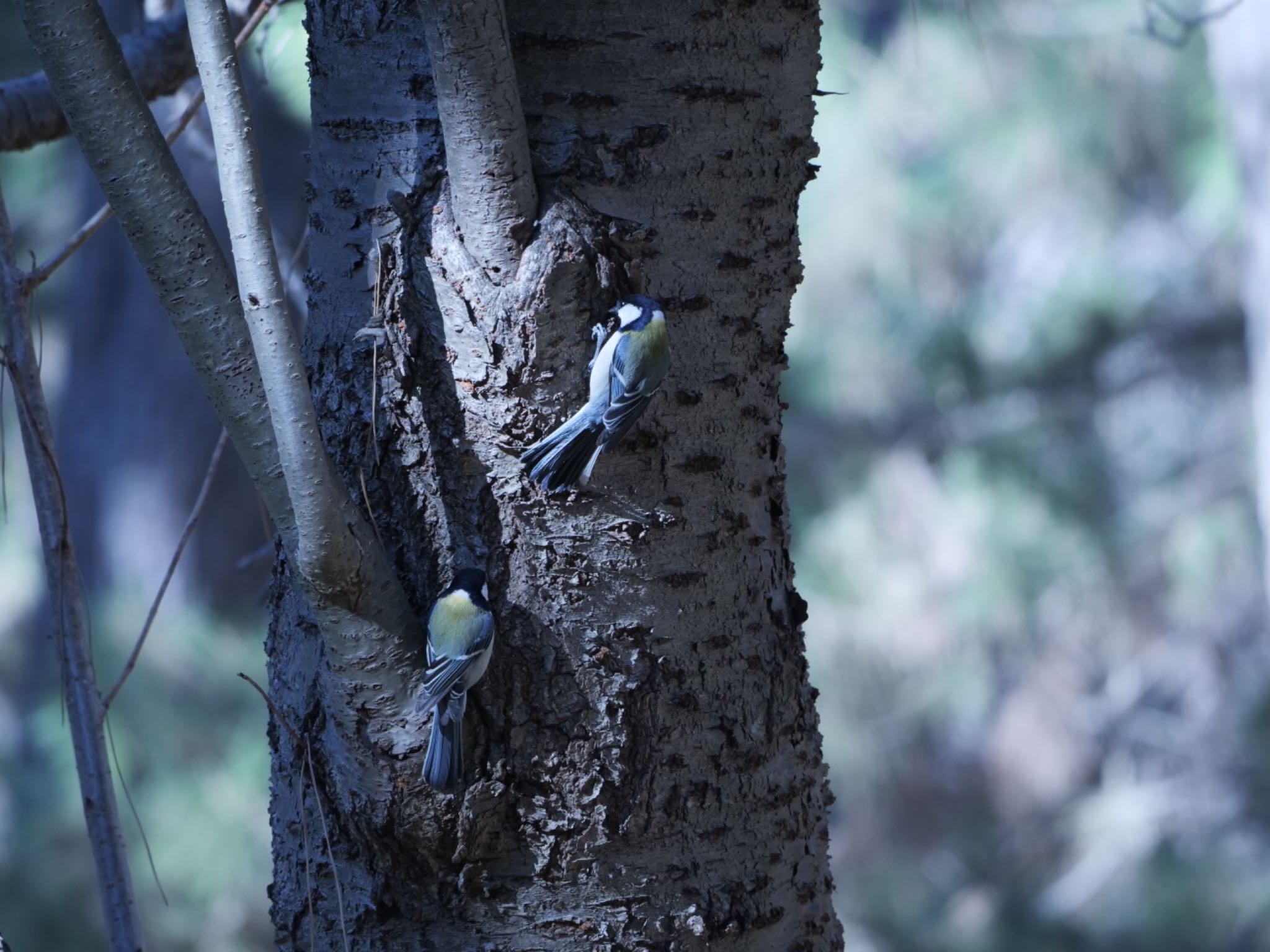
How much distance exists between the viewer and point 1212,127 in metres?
5.63

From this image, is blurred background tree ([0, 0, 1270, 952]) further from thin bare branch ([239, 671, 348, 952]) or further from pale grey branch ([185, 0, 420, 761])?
pale grey branch ([185, 0, 420, 761])

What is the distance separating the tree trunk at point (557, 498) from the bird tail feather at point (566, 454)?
0.01m

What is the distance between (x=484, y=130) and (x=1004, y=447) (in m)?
4.95

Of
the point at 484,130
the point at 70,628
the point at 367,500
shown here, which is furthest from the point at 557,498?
the point at 70,628

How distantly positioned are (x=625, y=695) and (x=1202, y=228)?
6388 millimetres

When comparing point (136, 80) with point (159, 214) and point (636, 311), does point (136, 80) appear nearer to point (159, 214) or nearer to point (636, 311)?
point (159, 214)

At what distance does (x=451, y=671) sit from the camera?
73 cm

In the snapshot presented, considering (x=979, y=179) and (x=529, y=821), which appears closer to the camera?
(x=529, y=821)

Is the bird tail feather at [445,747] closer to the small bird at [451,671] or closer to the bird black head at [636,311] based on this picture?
the small bird at [451,671]

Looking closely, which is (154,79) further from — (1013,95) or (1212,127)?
(1212,127)

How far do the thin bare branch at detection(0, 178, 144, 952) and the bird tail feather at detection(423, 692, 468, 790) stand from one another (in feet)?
1.03

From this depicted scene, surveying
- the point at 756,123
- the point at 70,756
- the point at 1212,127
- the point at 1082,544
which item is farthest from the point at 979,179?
the point at 756,123

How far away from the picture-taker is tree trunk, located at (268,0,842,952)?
2.49 feet

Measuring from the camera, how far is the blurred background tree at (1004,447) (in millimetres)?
5164
